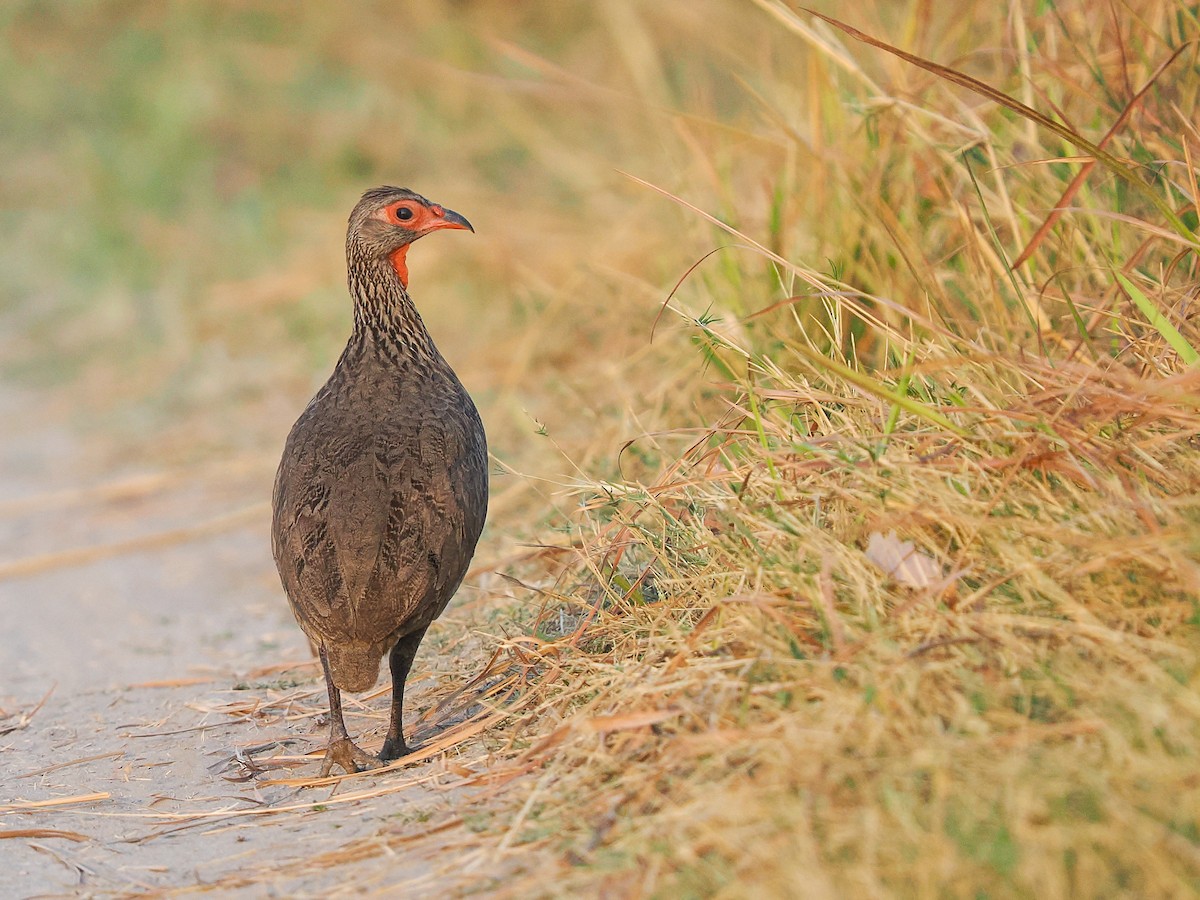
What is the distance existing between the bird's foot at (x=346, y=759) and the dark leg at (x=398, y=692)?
61 mm

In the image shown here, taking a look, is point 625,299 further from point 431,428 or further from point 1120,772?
point 1120,772

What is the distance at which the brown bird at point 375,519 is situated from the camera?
3.50 m

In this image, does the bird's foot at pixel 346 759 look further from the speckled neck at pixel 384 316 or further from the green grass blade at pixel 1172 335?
the green grass blade at pixel 1172 335

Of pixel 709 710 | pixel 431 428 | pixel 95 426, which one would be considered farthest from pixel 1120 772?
pixel 95 426

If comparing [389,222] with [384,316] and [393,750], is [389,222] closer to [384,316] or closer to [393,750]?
[384,316]

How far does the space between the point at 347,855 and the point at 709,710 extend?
78 centimetres

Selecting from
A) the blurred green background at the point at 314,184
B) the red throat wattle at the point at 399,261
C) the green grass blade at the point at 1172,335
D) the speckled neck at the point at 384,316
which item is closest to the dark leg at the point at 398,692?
the speckled neck at the point at 384,316

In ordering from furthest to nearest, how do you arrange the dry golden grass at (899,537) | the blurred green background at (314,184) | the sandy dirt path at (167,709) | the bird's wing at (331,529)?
the blurred green background at (314,184)
the bird's wing at (331,529)
the sandy dirt path at (167,709)
the dry golden grass at (899,537)

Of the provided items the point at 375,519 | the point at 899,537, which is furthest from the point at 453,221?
the point at 899,537

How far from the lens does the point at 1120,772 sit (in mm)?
2254

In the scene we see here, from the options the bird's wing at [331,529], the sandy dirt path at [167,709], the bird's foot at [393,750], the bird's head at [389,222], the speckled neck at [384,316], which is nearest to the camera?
the sandy dirt path at [167,709]

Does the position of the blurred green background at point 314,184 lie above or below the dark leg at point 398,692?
below

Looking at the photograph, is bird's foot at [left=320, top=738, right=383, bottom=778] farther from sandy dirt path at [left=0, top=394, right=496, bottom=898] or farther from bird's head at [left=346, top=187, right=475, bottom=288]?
bird's head at [left=346, top=187, right=475, bottom=288]

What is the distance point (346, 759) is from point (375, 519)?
59 cm
